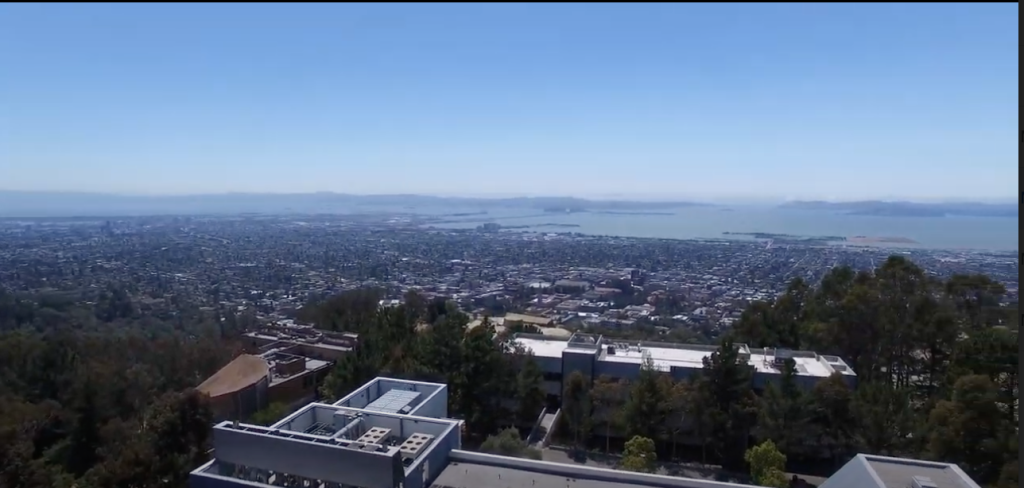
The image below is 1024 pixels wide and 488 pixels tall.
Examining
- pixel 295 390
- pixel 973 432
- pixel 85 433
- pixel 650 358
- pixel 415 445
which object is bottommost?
pixel 295 390

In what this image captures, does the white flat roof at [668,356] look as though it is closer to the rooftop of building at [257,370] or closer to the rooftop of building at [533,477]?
the rooftop of building at [257,370]

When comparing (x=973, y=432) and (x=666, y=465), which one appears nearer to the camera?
(x=973, y=432)

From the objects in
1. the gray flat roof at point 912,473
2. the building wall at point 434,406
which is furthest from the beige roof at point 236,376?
the gray flat roof at point 912,473

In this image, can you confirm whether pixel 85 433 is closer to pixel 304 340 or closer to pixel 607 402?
pixel 304 340

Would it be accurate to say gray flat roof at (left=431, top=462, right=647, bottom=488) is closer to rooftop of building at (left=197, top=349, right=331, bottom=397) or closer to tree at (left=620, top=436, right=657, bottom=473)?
tree at (left=620, top=436, right=657, bottom=473)

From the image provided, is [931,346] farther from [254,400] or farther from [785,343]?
[254,400]

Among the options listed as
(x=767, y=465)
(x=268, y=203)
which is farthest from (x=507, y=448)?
(x=268, y=203)

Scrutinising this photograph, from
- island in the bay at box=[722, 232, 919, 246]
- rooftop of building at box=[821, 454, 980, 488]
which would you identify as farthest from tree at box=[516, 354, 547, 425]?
island in the bay at box=[722, 232, 919, 246]
